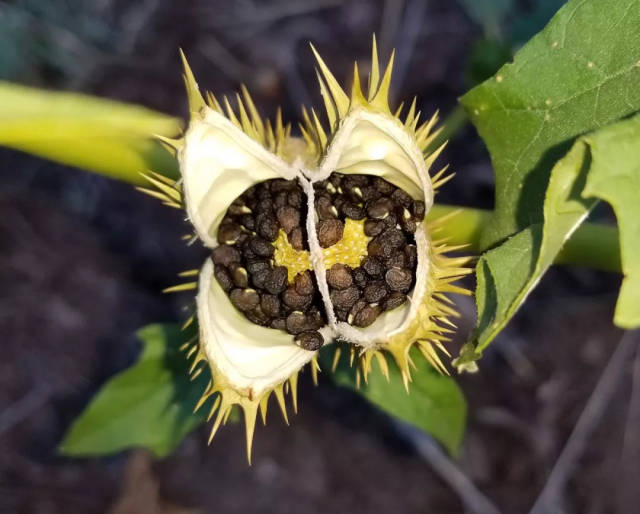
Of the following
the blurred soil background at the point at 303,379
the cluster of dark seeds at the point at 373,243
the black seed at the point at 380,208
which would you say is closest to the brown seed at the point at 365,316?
the cluster of dark seeds at the point at 373,243

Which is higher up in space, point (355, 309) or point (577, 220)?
point (577, 220)

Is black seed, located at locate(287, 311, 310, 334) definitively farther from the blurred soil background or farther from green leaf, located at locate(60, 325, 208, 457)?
the blurred soil background

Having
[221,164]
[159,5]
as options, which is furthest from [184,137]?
[159,5]

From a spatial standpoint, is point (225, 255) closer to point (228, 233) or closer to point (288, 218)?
point (228, 233)

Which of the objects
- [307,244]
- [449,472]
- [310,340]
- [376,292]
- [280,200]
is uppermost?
[280,200]

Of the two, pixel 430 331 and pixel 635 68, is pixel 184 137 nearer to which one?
pixel 430 331

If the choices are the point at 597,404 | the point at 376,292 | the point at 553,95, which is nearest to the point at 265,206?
the point at 376,292
